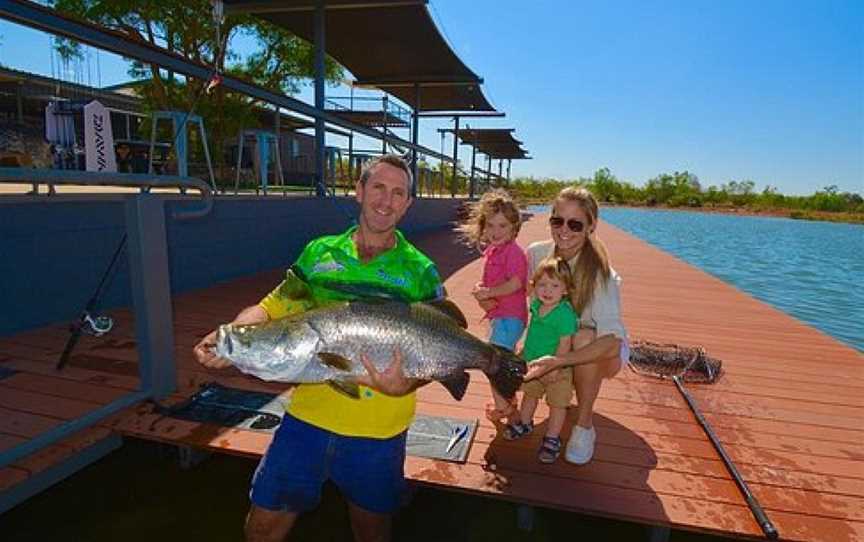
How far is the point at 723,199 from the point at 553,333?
111 meters

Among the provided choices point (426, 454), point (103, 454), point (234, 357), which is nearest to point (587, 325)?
point (426, 454)

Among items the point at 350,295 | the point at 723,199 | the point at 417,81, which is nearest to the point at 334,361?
the point at 350,295

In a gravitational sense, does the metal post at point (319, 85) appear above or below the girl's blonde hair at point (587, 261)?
above

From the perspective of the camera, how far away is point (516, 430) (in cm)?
327

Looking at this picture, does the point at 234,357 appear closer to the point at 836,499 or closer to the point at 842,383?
the point at 836,499

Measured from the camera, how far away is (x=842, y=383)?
4680 millimetres

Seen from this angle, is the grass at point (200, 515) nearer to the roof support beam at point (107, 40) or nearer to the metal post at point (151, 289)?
the metal post at point (151, 289)

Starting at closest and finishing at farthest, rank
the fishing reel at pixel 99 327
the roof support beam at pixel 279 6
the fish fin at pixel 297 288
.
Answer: the fish fin at pixel 297 288 < the fishing reel at pixel 99 327 < the roof support beam at pixel 279 6

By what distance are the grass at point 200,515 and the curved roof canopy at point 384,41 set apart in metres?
7.91

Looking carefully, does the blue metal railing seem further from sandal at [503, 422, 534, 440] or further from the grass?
sandal at [503, 422, 534, 440]

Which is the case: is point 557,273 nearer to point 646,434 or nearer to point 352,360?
point 646,434

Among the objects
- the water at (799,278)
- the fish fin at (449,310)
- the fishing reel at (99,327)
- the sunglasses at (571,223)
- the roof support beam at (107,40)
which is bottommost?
the water at (799,278)

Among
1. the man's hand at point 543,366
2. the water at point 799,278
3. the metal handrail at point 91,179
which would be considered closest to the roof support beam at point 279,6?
the metal handrail at point 91,179

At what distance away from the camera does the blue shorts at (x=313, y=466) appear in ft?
7.31
